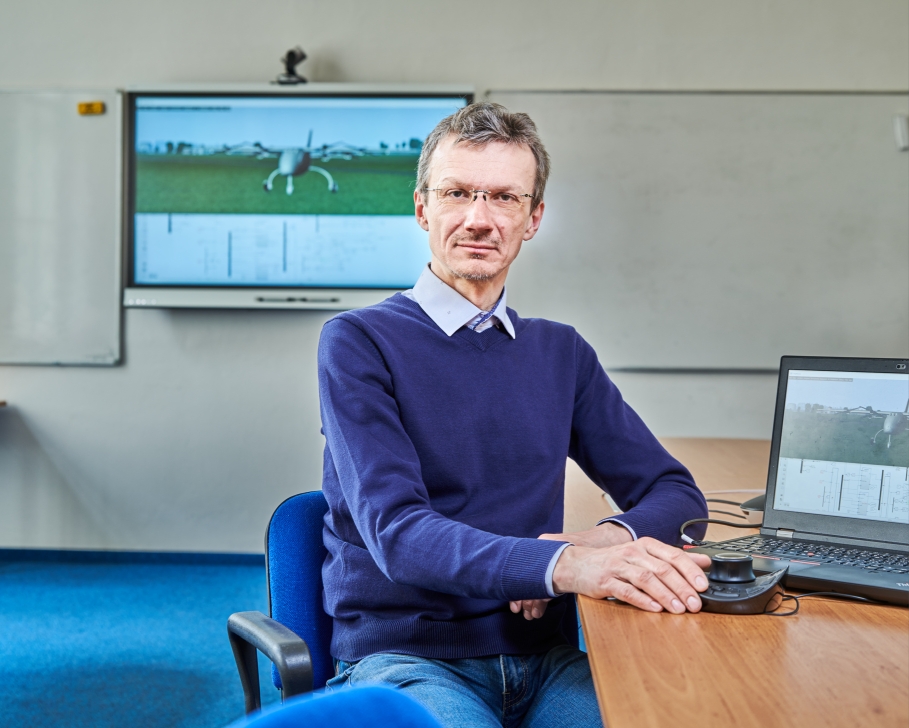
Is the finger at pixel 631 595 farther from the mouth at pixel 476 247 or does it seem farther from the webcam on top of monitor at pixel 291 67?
the webcam on top of monitor at pixel 291 67

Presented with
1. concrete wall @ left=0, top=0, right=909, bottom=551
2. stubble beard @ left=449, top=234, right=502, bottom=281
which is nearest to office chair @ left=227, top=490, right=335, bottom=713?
stubble beard @ left=449, top=234, right=502, bottom=281

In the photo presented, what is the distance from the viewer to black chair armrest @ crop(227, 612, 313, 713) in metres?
0.99

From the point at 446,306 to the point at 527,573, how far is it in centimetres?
50

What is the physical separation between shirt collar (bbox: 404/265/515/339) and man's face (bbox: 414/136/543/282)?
3 centimetres

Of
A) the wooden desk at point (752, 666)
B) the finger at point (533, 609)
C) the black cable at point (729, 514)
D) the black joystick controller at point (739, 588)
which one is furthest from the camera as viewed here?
the black cable at point (729, 514)

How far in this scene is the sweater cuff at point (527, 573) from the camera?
0.94 metres

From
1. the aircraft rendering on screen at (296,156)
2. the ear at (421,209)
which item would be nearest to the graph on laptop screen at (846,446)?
the ear at (421,209)

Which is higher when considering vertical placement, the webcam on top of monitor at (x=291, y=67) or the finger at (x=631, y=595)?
the webcam on top of monitor at (x=291, y=67)

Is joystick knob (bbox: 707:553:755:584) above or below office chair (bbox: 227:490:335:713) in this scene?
above

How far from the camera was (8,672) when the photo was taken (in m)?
2.48

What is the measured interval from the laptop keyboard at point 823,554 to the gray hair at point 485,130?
64 cm

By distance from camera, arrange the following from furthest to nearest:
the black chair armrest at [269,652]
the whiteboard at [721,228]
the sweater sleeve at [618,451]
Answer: the whiteboard at [721,228] < the sweater sleeve at [618,451] < the black chair armrest at [269,652]

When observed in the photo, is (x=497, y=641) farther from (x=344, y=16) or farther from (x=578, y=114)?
(x=344, y=16)

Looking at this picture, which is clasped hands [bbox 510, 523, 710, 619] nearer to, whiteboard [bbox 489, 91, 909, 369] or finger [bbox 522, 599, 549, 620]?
finger [bbox 522, 599, 549, 620]
